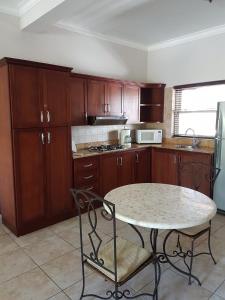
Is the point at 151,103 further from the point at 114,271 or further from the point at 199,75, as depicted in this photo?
the point at 114,271

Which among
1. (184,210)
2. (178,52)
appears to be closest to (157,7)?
(178,52)

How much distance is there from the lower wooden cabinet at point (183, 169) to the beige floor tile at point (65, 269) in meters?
1.74

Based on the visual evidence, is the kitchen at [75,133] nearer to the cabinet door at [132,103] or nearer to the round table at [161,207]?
the cabinet door at [132,103]

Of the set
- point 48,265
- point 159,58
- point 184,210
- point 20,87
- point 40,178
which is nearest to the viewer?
point 184,210

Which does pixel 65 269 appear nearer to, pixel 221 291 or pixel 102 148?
pixel 221 291

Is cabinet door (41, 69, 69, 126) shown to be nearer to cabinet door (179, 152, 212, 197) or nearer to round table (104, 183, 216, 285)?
round table (104, 183, 216, 285)

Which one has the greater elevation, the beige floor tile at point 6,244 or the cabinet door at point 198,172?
the cabinet door at point 198,172

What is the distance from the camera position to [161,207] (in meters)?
1.85

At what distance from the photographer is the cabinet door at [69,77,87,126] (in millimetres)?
3463

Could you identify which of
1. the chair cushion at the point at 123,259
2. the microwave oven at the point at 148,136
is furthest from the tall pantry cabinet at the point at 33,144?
the microwave oven at the point at 148,136

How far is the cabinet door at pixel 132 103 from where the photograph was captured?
4.29m

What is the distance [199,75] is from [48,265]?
3.66m

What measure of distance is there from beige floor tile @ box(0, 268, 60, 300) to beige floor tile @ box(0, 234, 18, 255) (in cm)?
52

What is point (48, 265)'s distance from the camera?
2.36 metres
